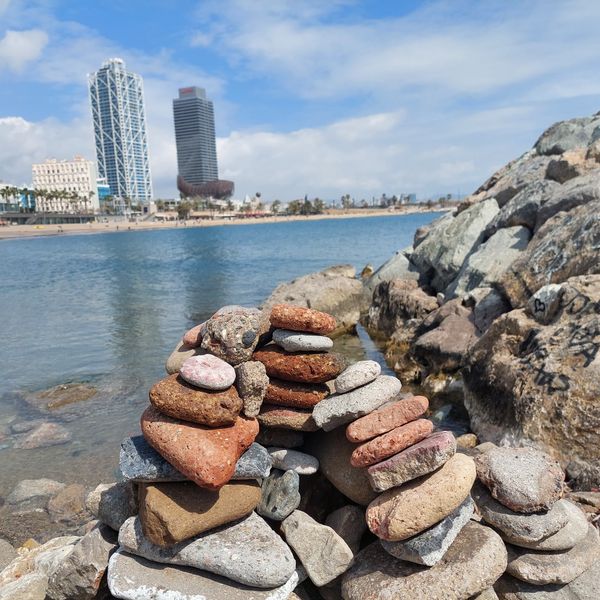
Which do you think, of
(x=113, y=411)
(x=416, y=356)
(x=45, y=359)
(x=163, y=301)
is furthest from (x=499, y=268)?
(x=163, y=301)

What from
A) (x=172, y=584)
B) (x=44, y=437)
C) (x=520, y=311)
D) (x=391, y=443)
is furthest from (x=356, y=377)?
(x=44, y=437)

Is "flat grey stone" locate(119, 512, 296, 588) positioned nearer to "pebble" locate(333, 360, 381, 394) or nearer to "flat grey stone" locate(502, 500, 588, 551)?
"pebble" locate(333, 360, 381, 394)

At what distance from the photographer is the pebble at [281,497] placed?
538 cm

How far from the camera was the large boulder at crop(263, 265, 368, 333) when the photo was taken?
20.4m

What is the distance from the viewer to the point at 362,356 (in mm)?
17219

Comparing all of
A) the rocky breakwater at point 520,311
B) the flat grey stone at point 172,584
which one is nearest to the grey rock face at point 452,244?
the rocky breakwater at point 520,311

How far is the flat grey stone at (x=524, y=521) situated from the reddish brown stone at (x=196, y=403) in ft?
8.63

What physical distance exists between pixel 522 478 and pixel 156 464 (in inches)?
135

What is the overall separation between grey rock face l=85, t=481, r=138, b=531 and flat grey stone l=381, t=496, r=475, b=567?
→ 262cm

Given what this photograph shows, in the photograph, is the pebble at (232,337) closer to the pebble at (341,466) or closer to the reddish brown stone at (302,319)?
the reddish brown stone at (302,319)

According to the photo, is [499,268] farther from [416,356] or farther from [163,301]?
[163,301]

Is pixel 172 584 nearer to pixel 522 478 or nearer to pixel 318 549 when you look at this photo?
pixel 318 549

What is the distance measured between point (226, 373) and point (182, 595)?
1.98 m

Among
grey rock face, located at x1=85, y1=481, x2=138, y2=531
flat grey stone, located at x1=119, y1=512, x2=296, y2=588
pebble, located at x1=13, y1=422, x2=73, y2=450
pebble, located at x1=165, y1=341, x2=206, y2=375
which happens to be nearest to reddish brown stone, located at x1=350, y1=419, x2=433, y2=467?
flat grey stone, located at x1=119, y1=512, x2=296, y2=588
